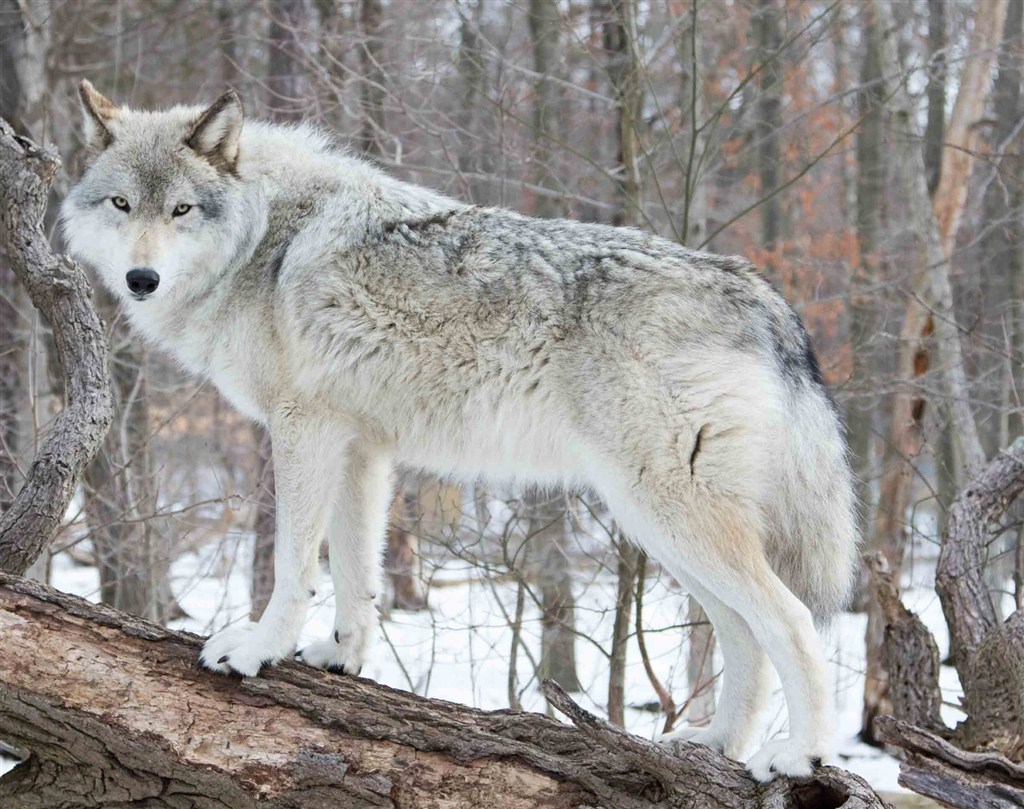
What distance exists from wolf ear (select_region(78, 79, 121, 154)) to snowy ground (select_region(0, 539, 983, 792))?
10.2 feet

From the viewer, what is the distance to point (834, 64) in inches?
672

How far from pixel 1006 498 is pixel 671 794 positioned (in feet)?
9.22

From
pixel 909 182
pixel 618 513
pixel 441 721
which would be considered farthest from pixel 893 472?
pixel 441 721

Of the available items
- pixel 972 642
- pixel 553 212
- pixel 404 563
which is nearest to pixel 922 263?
pixel 553 212

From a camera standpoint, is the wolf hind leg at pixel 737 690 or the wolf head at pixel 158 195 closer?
the wolf hind leg at pixel 737 690

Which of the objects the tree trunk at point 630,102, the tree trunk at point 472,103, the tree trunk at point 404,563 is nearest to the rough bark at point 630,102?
the tree trunk at point 630,102

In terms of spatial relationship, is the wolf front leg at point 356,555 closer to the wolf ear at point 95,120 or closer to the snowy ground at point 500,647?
the wolf ear at point 95,120

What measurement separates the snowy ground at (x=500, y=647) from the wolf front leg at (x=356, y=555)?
2378 millimetres

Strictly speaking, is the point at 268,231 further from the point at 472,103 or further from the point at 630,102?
the point at 472,103

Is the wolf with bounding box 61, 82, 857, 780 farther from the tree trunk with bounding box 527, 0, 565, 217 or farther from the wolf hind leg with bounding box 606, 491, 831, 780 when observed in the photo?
the tree trunk with bounding box 527, 0, 565, 217

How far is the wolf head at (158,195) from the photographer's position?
402 centimetres

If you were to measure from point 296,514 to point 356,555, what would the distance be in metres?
0.38

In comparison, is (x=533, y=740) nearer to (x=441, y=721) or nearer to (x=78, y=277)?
(x=441, y=721)

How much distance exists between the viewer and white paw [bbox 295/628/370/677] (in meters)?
4.05
